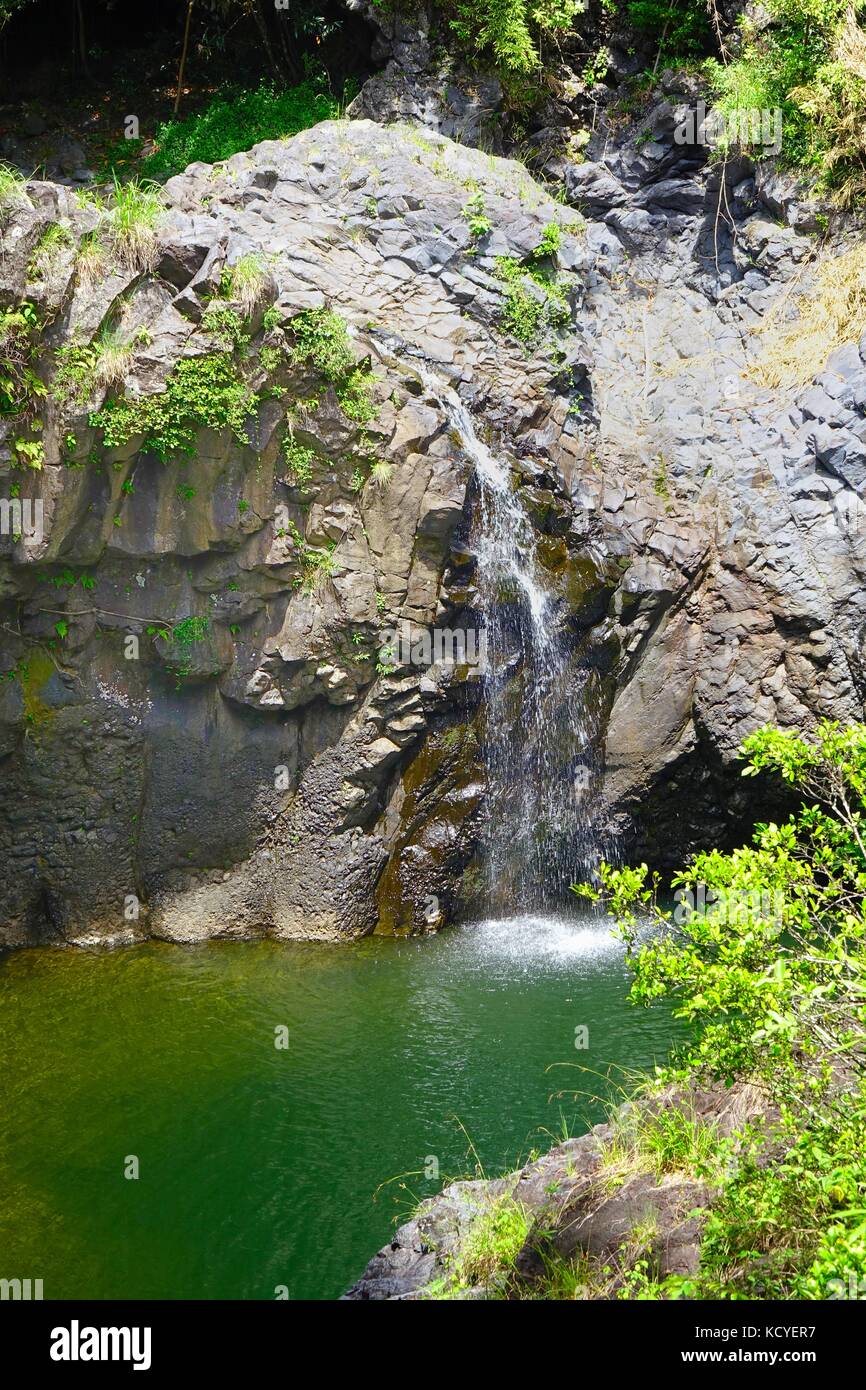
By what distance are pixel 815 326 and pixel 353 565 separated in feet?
21.2

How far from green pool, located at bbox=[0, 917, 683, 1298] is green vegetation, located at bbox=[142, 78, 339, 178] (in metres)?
10.6

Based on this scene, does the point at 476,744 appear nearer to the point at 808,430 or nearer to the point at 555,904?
the point at 555,904

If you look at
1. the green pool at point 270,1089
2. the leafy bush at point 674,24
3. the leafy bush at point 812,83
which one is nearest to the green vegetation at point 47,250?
the green pool at point 270,1089

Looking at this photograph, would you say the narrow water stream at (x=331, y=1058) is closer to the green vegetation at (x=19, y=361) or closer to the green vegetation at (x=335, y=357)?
the green vegetation at (x=335, y=357)

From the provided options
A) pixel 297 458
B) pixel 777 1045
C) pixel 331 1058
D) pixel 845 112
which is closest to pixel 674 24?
pixel 845 112

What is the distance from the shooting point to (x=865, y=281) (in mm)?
12477

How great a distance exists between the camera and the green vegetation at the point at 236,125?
47.6 ft

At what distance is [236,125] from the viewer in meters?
Result: 14.9

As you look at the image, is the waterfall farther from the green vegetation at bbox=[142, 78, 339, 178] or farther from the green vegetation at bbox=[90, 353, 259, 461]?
the green vegetation at bbox=[142, 78, 339, 178]

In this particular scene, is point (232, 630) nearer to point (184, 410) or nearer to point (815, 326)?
point (184, 410)
